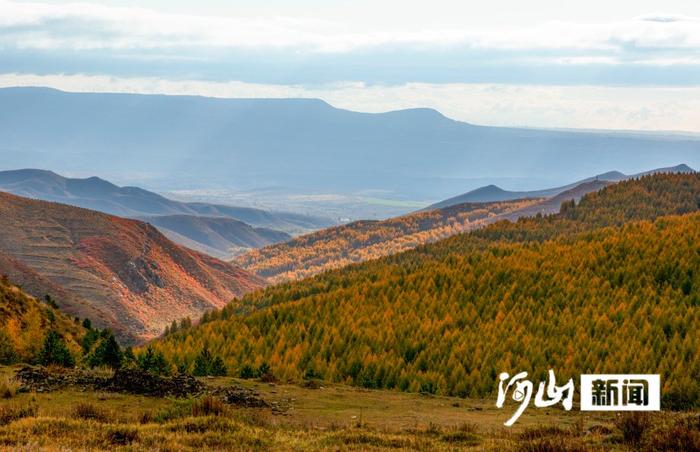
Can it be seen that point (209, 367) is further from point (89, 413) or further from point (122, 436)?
point (122, 436)

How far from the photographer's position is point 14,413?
22781 millimetres

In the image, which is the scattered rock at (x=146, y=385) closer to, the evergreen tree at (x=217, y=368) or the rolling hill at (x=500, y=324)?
the evergreen tree at (x=217, y=368)

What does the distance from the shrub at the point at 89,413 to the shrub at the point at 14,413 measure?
44.5 inches

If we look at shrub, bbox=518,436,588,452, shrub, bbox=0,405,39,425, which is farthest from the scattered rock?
shrub, bbox=518,436,588,452

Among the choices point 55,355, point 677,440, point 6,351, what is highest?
point 677,440

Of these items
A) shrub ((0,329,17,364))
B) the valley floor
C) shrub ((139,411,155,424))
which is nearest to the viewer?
the valley floor

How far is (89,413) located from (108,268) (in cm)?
12131

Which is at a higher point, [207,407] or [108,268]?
[207,407]

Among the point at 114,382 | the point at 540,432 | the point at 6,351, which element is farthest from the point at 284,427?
the point at 6,351

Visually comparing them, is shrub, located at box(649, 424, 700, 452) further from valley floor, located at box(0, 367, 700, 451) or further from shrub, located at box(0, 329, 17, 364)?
shrub, located at box(0, 329, 17, 364)

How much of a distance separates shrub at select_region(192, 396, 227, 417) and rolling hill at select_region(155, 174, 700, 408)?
59.5ft

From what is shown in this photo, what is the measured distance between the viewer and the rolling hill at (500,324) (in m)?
45.4

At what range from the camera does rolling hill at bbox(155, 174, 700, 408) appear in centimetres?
4538

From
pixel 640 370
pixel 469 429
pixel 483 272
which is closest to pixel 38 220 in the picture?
pixel 483 272
